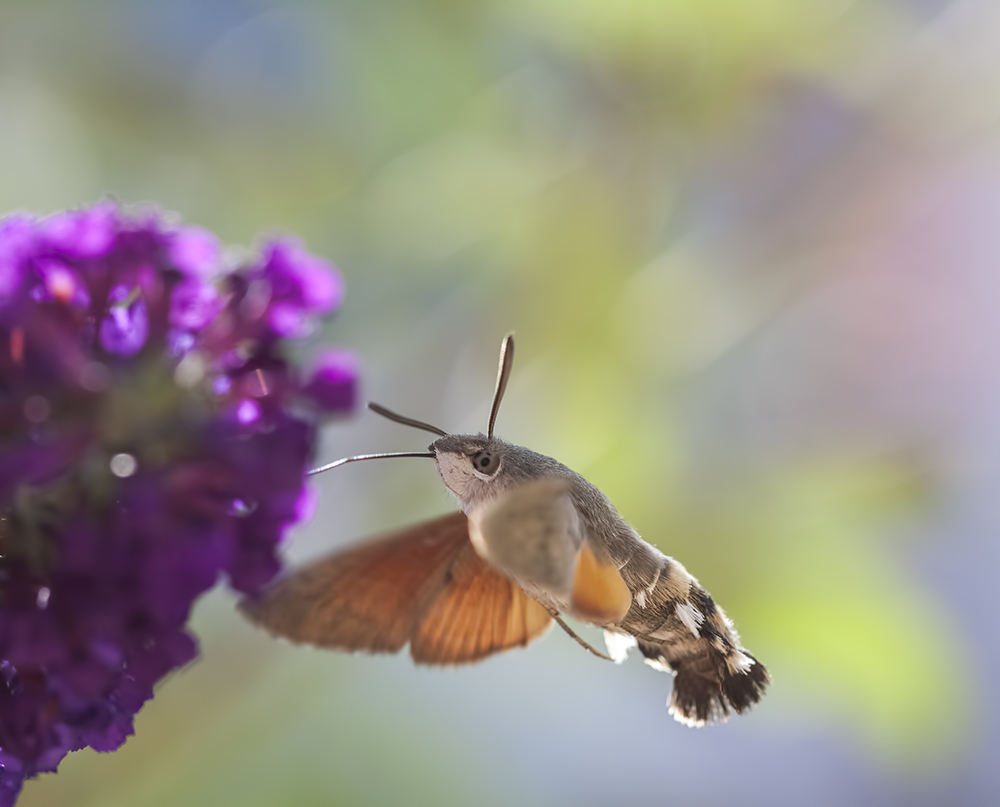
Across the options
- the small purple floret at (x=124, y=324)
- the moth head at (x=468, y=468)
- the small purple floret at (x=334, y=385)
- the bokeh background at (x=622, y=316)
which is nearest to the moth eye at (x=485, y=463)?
the moth head at (x=468, y=468)

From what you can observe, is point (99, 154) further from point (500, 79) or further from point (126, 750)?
point (126, 750)

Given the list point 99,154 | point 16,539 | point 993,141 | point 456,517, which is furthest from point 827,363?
point 16,539

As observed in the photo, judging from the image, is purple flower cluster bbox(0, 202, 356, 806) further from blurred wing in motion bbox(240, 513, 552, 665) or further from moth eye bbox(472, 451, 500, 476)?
moth eye bbox(472, 451, 500, 476)

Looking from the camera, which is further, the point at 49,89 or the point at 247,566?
the point at 49,89

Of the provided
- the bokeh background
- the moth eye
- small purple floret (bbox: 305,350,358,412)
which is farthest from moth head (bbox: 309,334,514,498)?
the bokeh background

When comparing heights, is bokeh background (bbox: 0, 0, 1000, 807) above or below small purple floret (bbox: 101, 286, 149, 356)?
above

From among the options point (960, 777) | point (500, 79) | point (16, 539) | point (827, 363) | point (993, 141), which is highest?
point (993, 141)
